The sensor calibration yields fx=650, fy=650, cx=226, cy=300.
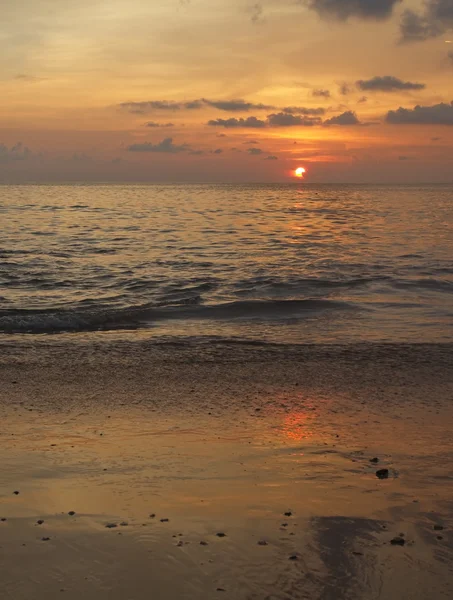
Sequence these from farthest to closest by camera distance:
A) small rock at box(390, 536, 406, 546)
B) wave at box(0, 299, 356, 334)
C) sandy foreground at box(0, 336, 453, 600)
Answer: wave at box(0, 299, 356, 334) → small rock at box(390, 536, 406, 546) → sandy foreground at box(0, 336, 453, 600)

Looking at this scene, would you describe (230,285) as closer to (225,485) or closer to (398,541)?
(225,485)

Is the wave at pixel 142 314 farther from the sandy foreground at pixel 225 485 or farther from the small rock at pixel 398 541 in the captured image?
the small rock at pixel 398 541

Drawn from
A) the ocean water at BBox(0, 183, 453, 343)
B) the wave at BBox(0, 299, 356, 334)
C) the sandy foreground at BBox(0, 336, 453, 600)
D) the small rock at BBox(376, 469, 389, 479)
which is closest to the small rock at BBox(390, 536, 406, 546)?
the sandy foreground at BBox(0, 336, 453, 600)

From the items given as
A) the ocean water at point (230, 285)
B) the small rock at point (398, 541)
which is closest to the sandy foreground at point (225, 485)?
the small rock at point (398, 541)

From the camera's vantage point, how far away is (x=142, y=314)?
592 inches

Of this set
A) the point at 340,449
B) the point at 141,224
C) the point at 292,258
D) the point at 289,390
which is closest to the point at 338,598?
the point at 340,449

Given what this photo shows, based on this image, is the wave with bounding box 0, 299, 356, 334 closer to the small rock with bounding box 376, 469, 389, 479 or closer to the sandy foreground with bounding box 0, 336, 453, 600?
the sandy foreground with bounding box 0, 336, 453, 600

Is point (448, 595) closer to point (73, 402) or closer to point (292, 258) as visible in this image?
point (73, 402)

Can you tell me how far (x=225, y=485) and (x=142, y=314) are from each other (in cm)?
981

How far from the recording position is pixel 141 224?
43.7 m

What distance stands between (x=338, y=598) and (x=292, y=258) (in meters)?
22.4

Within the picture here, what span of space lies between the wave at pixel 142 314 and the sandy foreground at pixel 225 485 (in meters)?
3.82

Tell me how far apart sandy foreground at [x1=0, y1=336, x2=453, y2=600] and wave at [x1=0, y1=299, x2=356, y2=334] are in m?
3.82

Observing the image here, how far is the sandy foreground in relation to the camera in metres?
4.12
